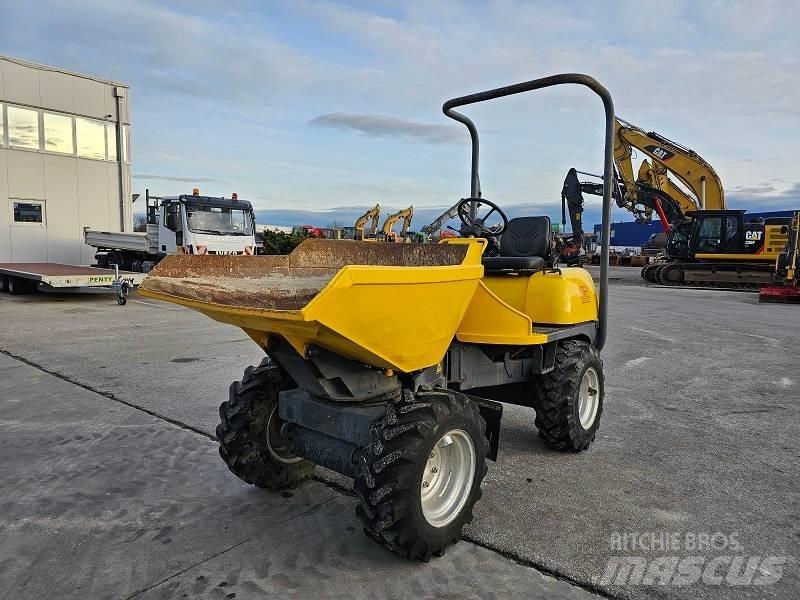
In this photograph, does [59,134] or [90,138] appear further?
[90,138]

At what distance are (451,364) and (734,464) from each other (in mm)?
2050

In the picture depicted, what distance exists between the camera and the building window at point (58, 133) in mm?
16578

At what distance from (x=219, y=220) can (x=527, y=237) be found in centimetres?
1200

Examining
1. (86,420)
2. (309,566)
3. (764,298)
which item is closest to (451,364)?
(309,566)

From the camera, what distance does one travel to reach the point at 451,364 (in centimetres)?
335

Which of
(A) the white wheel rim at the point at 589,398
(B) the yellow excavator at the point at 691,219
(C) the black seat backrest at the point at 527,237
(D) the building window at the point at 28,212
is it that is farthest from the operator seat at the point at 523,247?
(D) the building window at the point at 28,212

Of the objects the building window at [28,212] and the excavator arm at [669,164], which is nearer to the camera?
the building window at [28,212]

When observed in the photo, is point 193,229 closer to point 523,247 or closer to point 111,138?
point 111,138

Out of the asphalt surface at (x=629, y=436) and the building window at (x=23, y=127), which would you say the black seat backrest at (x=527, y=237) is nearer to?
the asphalt surface at (x=629, y=436)

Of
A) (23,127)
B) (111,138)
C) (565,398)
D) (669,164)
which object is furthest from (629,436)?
(669,164)

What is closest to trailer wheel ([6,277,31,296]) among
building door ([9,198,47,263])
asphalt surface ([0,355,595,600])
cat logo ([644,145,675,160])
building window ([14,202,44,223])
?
building door ([9,198,47,263])

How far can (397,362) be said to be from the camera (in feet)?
8.36

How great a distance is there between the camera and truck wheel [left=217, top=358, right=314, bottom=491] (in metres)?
3.22

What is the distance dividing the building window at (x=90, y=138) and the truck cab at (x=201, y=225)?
4.03 m
